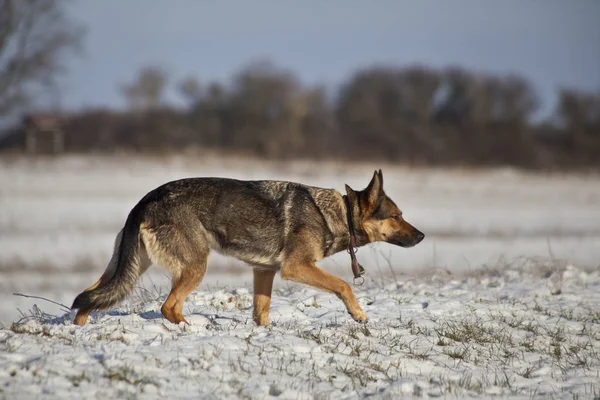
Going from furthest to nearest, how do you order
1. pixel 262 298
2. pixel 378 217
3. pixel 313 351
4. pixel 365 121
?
pixel 365 121 < pixel 378 217 < pixel 262 298 < pixel 313 351

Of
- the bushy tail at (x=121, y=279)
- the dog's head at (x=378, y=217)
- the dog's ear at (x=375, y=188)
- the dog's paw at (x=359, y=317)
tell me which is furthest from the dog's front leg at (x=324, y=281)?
the bushy tail at (x=121, y=279)

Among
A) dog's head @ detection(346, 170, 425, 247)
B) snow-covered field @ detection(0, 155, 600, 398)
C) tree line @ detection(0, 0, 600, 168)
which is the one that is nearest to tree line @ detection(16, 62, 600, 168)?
tree line @ detection(0, 0, 600, 168)

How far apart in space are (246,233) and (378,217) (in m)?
1.66

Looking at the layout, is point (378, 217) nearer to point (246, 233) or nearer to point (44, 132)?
point (246, 233)

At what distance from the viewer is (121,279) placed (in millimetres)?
6562

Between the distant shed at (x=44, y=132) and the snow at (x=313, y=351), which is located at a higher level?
the distant shed at (x=44, y=132)

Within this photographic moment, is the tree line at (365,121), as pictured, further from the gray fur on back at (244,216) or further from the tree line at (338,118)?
the gray fur on back at (244,216)

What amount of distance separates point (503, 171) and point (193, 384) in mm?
31235

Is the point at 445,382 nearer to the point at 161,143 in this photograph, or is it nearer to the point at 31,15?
the point at 161,143

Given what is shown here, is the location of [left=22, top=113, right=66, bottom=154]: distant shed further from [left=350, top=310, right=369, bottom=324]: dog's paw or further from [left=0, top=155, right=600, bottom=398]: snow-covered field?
[left=350, top=310, right=369, bottom=324]: dog's paw

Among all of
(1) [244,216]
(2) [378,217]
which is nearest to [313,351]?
(1) [244,216]

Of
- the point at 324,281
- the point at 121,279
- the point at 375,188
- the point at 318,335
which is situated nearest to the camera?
the point at 318,335

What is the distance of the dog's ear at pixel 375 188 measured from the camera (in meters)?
7.65

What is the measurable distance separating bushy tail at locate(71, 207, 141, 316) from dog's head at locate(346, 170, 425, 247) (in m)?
2.46
